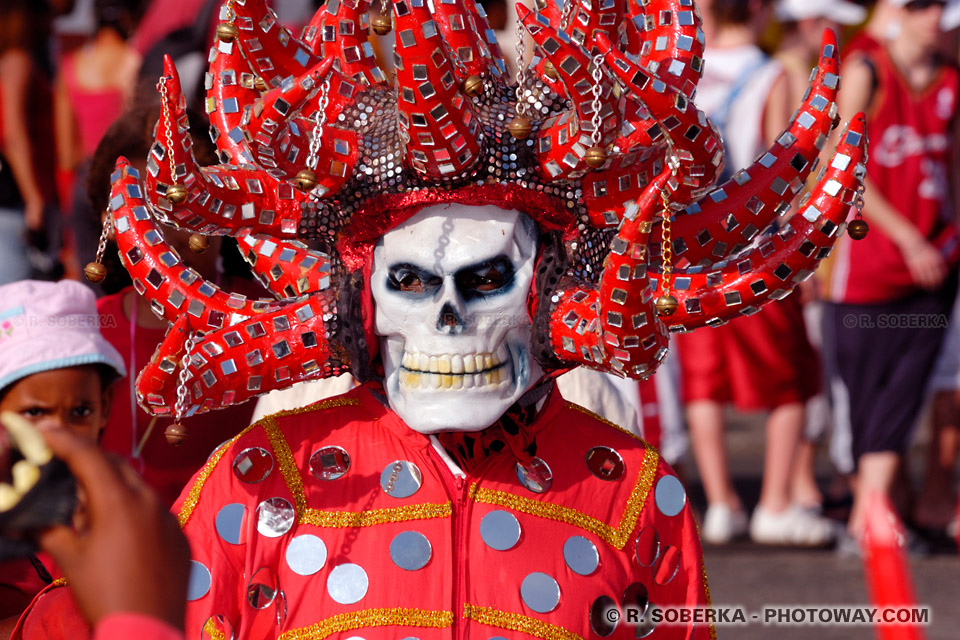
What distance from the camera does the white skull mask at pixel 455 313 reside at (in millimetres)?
2695

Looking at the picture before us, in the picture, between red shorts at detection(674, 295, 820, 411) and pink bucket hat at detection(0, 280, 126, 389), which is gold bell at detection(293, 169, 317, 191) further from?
red shorts at detection(674, 295, 820, 411)

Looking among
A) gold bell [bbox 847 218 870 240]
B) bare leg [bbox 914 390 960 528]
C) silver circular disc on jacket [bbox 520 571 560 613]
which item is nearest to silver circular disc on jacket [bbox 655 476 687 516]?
silver circular disc on jacket [bbox 520 571 560 613]

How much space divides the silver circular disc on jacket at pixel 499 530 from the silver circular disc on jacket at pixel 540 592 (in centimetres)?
7

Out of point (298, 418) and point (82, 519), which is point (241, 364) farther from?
point (82, 519)

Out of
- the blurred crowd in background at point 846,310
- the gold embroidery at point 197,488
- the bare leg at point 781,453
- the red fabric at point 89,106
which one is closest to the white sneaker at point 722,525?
the blurred crowd in background at point 846,310

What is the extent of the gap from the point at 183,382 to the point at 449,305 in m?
0.52

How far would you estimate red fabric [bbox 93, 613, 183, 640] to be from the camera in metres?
1.52

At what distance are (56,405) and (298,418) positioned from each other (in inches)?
29.2

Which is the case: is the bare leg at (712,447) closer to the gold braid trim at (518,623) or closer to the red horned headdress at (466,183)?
the red horned headdress at (466,183)

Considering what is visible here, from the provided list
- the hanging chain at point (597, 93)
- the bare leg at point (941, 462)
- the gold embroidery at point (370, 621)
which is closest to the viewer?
the hanging chain at point (597, 93)

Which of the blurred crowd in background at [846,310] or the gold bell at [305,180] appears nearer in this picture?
the gold bell at [305,180]

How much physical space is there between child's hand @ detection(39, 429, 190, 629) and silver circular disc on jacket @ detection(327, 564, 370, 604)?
1.04m

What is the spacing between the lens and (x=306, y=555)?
2703 millimetres

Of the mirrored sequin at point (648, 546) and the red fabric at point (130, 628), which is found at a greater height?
the red fabric at point (130, 628)
